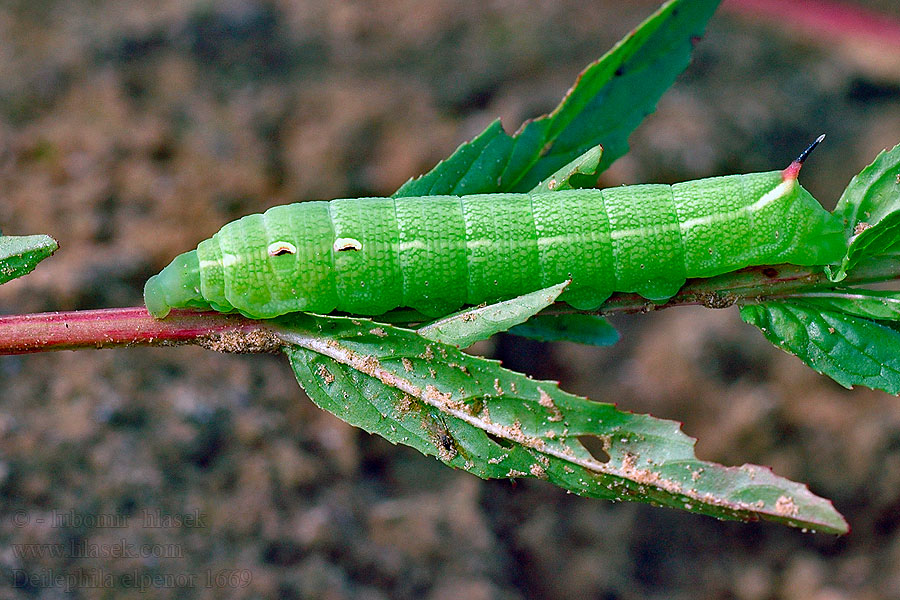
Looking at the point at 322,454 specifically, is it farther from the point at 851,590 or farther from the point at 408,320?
the point at 851,590

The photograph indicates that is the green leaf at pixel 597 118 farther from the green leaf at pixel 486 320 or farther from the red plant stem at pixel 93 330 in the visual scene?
the red plant stem at pixel 93 330

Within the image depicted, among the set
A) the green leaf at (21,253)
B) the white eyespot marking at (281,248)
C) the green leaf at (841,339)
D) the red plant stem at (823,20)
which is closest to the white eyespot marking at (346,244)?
the white eyespot marking at (281,248)

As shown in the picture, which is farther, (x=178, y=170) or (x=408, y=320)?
(x=178, y=170)

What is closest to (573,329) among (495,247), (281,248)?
(495,247)

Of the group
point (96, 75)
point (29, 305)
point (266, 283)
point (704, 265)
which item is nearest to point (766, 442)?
point (704, 265)

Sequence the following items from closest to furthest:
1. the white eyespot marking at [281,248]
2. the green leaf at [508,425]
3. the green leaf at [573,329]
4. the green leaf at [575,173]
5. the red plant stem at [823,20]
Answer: the green leaf at [508,425] → the green leaf at [575,173] → the white eyespot marking at [281,248] → the green leaf at [573,329] → the red plant stem at [823,20]

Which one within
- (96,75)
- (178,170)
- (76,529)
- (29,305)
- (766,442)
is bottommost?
(766,442)

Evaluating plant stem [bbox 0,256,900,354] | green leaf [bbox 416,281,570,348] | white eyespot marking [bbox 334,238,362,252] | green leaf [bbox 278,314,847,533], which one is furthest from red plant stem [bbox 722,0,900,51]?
green leaf [bbox 278,314,847,533]

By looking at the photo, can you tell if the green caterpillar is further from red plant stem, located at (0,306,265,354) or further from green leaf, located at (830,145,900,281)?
red plant stem, located at (0,306,265,354)
